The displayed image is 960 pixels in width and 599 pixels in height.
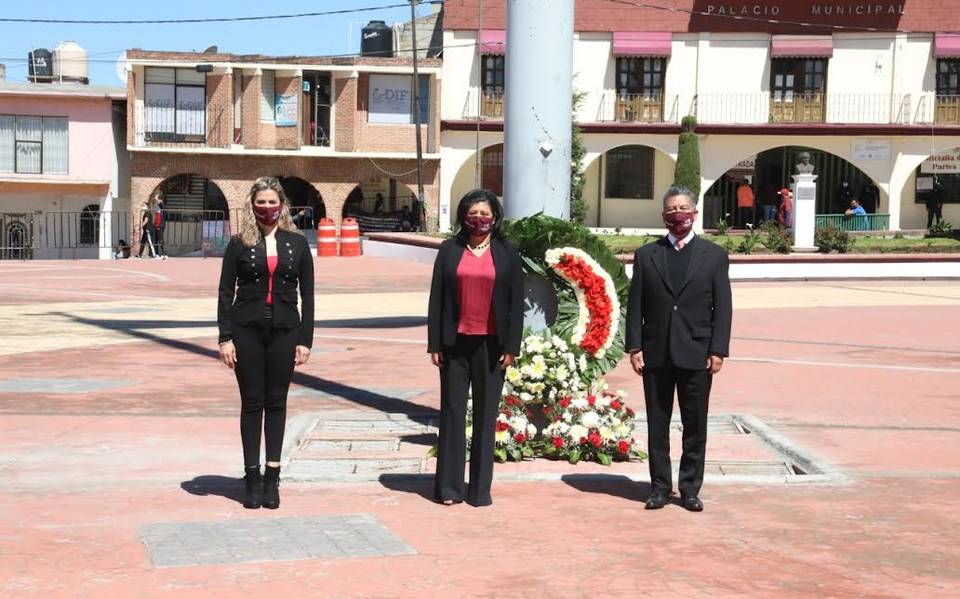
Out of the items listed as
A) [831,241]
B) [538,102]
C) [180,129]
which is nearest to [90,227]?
[180,129]

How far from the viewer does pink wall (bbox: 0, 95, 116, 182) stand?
161 feet

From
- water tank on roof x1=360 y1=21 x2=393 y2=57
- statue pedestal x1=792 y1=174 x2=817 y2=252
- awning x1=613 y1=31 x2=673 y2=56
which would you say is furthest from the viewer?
water tank on roof x1=360 y1=21 x2=393 y2=57

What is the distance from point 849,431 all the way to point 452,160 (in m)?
38.4

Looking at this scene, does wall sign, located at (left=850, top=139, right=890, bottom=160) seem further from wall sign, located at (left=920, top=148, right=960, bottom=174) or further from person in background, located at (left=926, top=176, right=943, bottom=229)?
person in background, located at (left=926, top=176, right=943, bottom=229)

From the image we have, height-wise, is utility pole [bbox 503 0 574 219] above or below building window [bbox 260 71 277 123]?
below

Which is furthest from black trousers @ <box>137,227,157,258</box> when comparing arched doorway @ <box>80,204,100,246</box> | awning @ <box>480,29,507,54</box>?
awning @ <box>480,29,507,54</box>

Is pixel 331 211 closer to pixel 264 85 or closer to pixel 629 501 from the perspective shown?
pixel 264 85

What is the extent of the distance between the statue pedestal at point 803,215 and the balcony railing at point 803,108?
52.8ft

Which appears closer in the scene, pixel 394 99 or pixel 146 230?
pixel 146 230

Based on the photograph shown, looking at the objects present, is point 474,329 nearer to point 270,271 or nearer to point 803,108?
point 270,271

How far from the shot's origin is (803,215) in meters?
31.3

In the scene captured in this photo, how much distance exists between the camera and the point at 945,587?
6.39 meters

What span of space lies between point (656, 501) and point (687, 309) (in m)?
1.09

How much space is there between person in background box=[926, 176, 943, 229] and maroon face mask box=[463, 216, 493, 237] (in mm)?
41950
